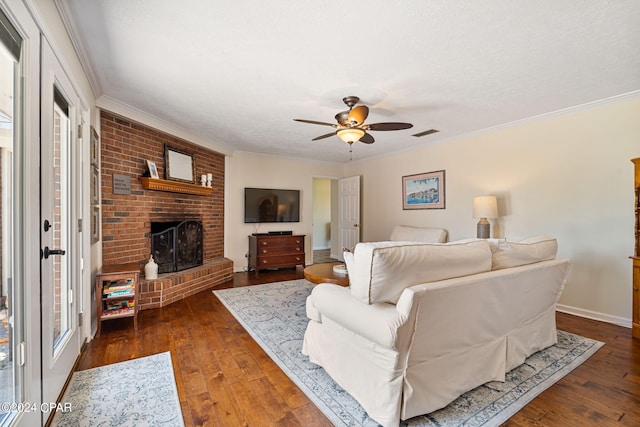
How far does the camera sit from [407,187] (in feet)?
17.2

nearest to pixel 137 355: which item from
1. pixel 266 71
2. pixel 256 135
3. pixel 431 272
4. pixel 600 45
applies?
pixel 431 272

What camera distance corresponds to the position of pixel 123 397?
5.70 ft

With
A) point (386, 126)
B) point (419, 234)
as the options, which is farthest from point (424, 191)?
point (386, 126)

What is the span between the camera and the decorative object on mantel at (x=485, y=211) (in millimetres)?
3646

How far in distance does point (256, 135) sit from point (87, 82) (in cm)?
219

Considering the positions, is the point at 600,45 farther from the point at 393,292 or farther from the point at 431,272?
the point at 393,292

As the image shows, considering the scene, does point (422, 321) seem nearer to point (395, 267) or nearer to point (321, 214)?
point (395, 267)

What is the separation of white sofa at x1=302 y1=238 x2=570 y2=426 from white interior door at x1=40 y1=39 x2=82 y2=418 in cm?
150

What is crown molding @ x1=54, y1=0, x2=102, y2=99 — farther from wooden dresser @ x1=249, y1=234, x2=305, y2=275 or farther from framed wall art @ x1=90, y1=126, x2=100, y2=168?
wooden dresser @ x1=249, y1=234, x2=305, y2=275

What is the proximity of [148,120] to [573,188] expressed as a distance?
509 cm

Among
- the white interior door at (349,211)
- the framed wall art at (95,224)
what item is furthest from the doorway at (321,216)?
the framed wall art at (95,224)

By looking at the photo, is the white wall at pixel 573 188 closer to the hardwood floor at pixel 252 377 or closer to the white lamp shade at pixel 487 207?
the white lamp shade at pixel 487 207

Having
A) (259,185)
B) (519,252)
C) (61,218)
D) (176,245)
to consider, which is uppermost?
(259,185)

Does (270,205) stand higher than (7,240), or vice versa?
(270,205)
